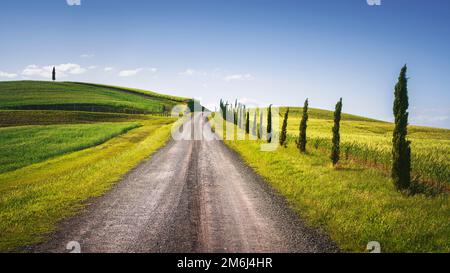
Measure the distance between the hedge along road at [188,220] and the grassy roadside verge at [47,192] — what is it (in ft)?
2.16

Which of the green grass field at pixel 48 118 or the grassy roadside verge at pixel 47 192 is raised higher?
the green grass field at pixel 48 118

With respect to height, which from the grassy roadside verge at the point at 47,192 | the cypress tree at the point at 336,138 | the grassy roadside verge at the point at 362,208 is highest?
the cypress tree at the point at 336,138

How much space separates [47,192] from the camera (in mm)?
13195

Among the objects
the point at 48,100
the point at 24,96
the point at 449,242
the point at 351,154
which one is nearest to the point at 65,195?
the point at 449,242

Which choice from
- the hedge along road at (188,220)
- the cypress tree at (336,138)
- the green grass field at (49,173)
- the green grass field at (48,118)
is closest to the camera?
the hedge along road at (188,220)

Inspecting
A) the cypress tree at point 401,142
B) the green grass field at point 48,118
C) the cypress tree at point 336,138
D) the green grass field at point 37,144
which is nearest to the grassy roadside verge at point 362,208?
the cypress tree at point 401,142

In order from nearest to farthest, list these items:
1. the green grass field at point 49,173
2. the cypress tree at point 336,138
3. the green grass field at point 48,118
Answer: the green grass field at point 49,173 → the cypress tree at point 336,138 → the green grass field at point 48,118

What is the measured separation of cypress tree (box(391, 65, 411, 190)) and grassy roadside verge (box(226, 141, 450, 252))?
26.7 inches

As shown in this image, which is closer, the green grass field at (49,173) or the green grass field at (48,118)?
the green grass field at (49,173)

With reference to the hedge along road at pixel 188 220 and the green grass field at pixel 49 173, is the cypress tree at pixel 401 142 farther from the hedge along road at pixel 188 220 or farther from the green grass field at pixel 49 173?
the green grass field at pixel 49 173

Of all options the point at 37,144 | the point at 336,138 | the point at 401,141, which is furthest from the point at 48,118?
the point at 401,141

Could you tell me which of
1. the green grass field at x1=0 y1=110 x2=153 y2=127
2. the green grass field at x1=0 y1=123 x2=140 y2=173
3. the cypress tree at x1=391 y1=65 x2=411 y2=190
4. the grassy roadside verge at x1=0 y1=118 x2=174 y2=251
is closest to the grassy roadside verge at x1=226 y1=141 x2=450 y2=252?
the cypress tree at x1=391 y1=65 x2=411 y2=190

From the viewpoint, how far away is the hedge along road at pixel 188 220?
805cm
